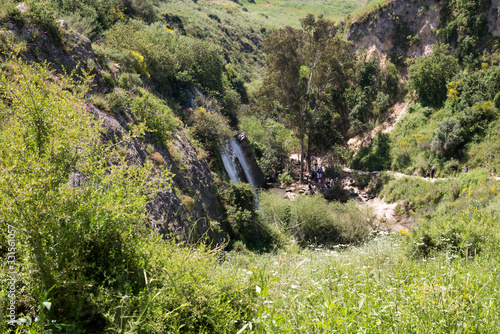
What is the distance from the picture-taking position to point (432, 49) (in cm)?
2569

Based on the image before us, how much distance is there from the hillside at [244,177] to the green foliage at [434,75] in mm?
157

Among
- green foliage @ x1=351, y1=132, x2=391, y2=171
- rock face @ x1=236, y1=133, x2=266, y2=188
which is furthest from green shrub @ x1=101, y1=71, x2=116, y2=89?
green foliage @ x1=351, y1=132, x2=391, y2=171

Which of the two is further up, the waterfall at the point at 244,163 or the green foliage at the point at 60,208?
the green foliage at the point at 60,208

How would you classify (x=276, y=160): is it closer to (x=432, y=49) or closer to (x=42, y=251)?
(x=432, y=49)

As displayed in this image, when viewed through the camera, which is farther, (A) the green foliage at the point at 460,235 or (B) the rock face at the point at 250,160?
(B) the rock face at the point at 250,160

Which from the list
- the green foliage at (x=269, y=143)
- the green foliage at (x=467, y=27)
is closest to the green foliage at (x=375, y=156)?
the green foliage at (x=269, y=143)

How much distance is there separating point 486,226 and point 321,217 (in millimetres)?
8010

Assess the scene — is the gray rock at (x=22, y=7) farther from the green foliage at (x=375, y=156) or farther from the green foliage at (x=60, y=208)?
the green foliage at (x=375, y=156)

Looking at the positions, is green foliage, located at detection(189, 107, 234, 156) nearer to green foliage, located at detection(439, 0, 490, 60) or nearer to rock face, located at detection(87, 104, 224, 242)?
rock face, located at detection(87, 104, 224, 242)

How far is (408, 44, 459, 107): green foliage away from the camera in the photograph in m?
22.5

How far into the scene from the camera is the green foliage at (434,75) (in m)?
22.5

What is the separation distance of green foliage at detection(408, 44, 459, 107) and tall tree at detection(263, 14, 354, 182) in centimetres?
621

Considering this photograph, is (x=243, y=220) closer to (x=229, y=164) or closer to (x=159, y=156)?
(x=159, y=156)

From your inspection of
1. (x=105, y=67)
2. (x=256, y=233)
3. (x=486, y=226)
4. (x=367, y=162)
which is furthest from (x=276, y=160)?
(x=486, y=226)
